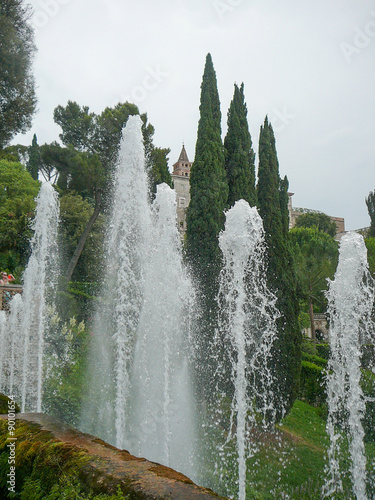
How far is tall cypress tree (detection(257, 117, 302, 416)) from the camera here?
968 centimetres

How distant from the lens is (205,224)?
1060 cm

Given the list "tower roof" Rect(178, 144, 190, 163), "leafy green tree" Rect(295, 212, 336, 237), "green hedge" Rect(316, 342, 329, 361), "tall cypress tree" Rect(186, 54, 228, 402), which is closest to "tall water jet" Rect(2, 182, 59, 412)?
"tall cypress tree" Rect(186, 54, 228, 402)

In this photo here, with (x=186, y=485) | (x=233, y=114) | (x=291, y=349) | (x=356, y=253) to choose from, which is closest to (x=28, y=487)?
(x=186, y=485)

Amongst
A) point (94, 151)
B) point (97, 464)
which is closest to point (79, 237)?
point (94, 151)

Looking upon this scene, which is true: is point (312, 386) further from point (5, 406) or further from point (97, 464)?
point (97, 464)

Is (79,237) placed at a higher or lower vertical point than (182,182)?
lower

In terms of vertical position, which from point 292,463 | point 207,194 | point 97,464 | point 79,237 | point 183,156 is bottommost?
point 292,463

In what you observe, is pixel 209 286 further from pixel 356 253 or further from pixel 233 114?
pixel 233 114

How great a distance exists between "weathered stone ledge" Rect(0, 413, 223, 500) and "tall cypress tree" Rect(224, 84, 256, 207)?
31.0 feet

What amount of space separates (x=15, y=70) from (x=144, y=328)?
529 inches

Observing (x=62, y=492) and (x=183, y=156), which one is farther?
(x=183, y=156)

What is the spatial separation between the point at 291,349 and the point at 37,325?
21.4 ft

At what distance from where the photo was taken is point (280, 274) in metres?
10.5

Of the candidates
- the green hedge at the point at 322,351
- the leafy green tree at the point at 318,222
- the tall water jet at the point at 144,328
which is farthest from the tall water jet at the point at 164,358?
the leafy green tree at the point at 318,222
